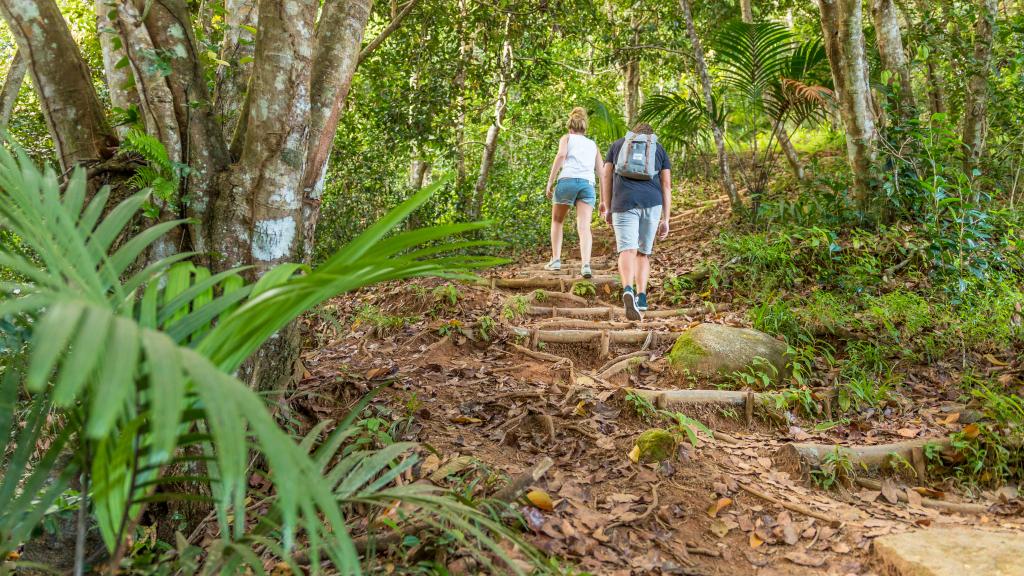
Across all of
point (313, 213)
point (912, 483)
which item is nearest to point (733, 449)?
point (912, 483)

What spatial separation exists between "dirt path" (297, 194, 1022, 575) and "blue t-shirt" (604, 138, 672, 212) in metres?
1.03

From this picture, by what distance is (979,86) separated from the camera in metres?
6.69

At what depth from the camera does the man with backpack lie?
5.75 meters

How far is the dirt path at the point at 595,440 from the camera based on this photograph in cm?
273

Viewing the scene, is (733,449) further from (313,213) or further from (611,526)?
(313,213)

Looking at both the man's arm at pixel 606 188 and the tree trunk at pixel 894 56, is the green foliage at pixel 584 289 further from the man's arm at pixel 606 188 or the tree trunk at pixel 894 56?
the tree trunk at pixel 894 56

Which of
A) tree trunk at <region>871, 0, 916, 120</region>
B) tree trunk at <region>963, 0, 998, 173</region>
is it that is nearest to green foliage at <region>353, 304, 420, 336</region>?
tree trunk at <region>871, 0, 916, 120</region>

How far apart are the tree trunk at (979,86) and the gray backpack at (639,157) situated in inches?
129

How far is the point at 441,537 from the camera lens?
224 cm

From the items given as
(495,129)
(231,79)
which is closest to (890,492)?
(231,79)

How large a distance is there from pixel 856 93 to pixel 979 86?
3.98 feet

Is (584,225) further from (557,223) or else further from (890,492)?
(890,492)

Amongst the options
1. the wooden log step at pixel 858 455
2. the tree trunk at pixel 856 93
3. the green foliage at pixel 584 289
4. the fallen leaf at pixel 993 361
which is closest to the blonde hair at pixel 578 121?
the green foliage at pixel 584 289

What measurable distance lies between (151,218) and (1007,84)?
8357 mm
